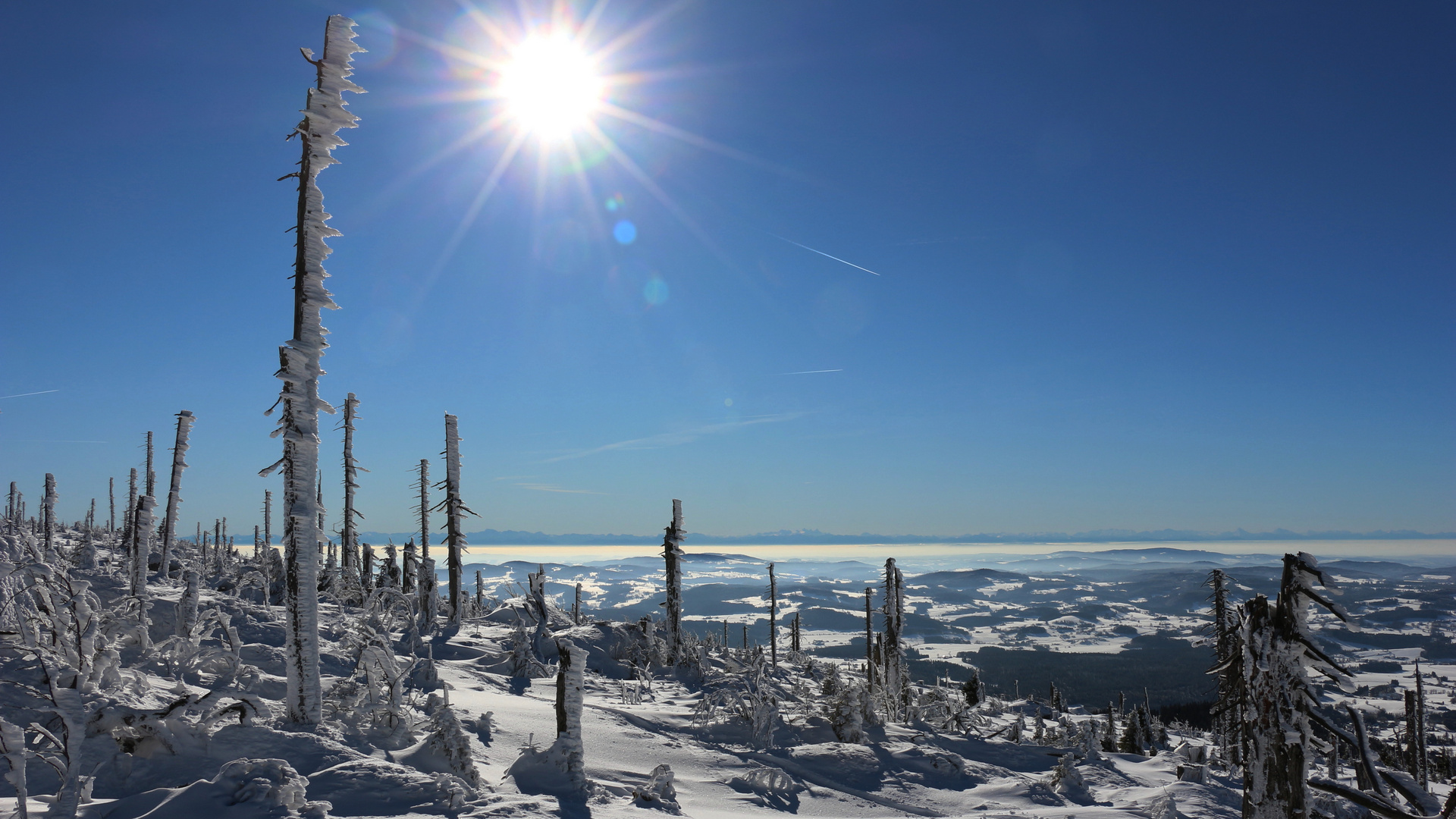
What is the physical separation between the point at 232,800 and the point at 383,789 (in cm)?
165

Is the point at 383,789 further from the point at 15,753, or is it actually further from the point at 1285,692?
the point at 1285,692

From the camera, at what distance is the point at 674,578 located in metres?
26.9

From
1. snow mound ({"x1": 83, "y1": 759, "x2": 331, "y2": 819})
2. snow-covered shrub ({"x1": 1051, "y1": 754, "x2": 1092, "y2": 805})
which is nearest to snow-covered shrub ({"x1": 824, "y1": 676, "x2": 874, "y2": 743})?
snow-covered shrub ({"x1": 1051, "y1": 754, "x2": 1092, "y2": 805})

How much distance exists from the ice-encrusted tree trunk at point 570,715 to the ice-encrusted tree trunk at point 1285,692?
9062 millimetres

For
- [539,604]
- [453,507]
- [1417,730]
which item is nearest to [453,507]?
[453,507]

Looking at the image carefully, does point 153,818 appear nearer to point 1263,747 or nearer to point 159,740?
point 159,740

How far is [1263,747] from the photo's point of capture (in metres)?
6.80

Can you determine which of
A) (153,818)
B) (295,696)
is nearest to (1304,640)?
(153,818)

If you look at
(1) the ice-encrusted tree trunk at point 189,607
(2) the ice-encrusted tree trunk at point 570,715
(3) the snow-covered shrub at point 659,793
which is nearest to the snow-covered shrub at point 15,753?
(2) the ice-encrusted tree trunk at point 570,715

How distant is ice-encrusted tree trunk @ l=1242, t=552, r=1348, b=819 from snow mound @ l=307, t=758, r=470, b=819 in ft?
30.1

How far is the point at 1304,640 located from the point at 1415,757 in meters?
48.8

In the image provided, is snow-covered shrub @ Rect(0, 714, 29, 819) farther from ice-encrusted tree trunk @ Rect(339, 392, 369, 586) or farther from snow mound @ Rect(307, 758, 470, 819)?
ice-encrusted tree trunk @ Rect(339, 392, 369, 586)

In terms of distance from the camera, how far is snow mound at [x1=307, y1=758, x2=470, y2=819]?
8066 mm

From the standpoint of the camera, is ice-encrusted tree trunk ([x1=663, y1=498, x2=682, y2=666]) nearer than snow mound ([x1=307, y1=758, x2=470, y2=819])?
No
